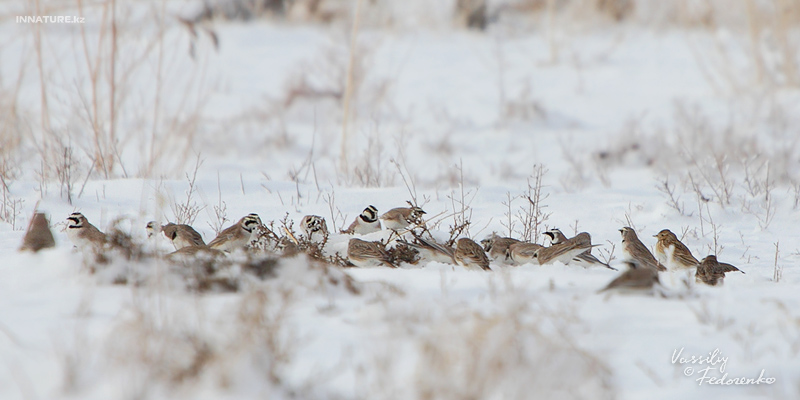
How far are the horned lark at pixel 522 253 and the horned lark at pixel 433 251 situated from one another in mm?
450

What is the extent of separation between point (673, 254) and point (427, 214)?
102 inches

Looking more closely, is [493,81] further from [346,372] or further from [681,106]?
[346,372]

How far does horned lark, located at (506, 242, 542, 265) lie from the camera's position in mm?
6047

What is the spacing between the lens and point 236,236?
20.9ft

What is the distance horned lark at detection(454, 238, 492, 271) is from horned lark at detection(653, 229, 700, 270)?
1.52m

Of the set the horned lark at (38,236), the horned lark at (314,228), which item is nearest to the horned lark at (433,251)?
the horned lark at (314,228)

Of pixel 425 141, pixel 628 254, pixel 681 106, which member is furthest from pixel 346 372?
pixel 681 106

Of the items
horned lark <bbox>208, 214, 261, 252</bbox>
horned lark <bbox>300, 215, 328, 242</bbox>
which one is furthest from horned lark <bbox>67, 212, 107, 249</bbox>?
horned lark <bbox>300, 215, 328, 242</bbox>

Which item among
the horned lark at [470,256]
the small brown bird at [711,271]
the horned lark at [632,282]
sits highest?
the horned lark at [632,282]

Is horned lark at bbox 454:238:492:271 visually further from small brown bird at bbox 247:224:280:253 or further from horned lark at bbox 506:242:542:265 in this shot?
small brown bird at bbox 247:224:280:253

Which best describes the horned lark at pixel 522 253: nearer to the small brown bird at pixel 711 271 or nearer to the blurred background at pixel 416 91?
the small brown bird at pixel 711 271

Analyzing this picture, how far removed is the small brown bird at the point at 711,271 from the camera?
5.61 m

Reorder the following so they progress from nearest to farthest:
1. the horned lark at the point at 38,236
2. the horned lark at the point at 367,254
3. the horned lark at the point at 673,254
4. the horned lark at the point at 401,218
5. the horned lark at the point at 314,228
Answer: the horned lark at the point at 38,236 < the horned lark at the point at 367,254 < the horned lark at the point at 673,254 < the horned lark at the point at 314,228 < the horned lark at the point at 401,218

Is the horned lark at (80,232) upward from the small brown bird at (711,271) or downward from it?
upward
